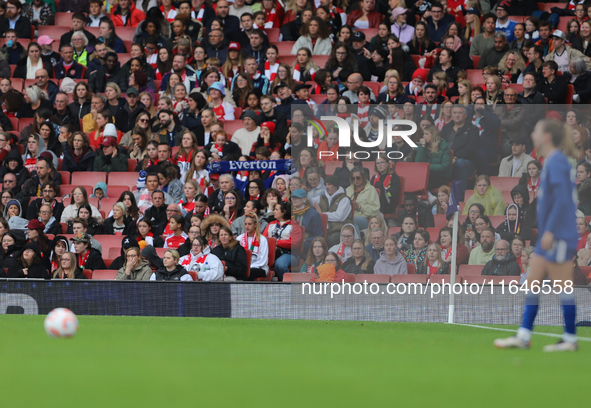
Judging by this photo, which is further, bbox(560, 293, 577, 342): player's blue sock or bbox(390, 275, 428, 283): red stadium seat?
bbox(390, 275, 428, 283): red stadium seat

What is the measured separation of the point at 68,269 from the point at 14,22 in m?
8.58

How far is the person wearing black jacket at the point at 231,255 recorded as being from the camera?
11281 millimetres

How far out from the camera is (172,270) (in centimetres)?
1122

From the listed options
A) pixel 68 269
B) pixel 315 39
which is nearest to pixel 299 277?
pixel 68 269

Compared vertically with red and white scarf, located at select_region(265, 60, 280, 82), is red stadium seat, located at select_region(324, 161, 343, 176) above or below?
below

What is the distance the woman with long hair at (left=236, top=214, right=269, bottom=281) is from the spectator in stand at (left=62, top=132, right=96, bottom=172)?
4.37 metres

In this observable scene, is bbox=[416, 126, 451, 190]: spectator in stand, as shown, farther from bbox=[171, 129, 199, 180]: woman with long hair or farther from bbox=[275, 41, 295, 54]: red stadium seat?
bbox=[275, 41, 295, 54]: red stadium seat

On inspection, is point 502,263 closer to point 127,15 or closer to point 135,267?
point 135,267

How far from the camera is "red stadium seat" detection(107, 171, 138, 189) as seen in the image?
14.4m

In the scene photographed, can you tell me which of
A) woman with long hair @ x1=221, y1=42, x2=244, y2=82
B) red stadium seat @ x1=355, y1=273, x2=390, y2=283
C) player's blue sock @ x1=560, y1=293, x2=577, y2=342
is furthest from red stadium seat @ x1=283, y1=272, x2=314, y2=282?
woman with long hair @ x1=221, y1=42, x2=244, y2=82

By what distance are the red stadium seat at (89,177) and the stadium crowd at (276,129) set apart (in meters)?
0.05

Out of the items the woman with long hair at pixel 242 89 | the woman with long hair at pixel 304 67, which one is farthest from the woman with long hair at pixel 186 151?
the woman with long hair at pixel 304 67

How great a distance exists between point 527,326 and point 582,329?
3.79m

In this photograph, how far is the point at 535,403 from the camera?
377 cm
